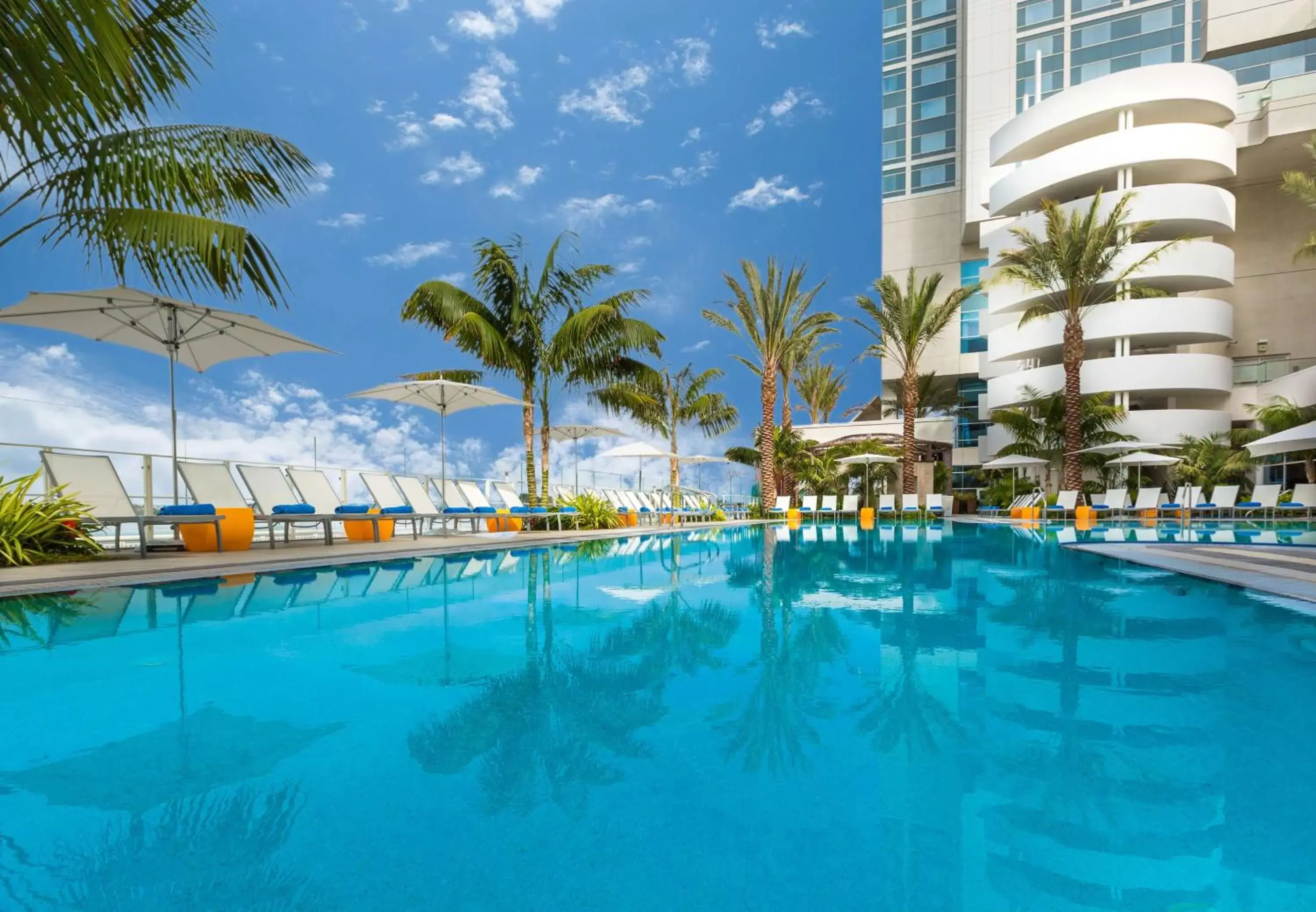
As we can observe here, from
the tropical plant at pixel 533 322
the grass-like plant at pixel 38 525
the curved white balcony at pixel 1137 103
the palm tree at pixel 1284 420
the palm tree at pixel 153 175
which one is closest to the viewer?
the palm tree at pixel 153 175

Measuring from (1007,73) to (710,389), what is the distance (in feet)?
68.2

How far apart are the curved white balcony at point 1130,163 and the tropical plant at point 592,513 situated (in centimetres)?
2147

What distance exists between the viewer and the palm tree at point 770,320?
72.4ft

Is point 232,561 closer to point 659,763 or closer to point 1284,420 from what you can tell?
point 659,763

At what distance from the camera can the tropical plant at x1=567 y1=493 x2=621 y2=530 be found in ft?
54.1

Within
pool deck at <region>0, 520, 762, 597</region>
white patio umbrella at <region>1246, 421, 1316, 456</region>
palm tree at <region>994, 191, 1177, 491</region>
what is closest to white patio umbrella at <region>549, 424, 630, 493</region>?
pool deck at <region>0, 520, 762, 597</region>

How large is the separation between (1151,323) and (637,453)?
18.6m

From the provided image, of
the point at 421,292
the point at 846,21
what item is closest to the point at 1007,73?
the point at 421,292

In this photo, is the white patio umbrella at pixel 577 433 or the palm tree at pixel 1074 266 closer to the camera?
the white patio umbrella at pixel 577 433

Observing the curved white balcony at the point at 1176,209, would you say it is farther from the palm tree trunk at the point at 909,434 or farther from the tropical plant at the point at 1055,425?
the tropical plant at the point at 1055,425

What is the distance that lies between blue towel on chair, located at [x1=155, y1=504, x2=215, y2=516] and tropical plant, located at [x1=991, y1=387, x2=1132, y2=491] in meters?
23.3

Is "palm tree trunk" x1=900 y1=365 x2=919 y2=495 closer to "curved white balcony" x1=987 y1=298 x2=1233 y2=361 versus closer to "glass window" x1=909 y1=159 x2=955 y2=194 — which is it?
"curved white balcony" x1=987 y1=298 x2=1233 y2=361

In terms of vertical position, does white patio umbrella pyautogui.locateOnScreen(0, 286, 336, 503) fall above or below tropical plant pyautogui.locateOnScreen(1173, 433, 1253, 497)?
above

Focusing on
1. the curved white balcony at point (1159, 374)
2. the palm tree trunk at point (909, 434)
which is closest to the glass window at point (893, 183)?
the curved white balcony at point (1159, 374)
